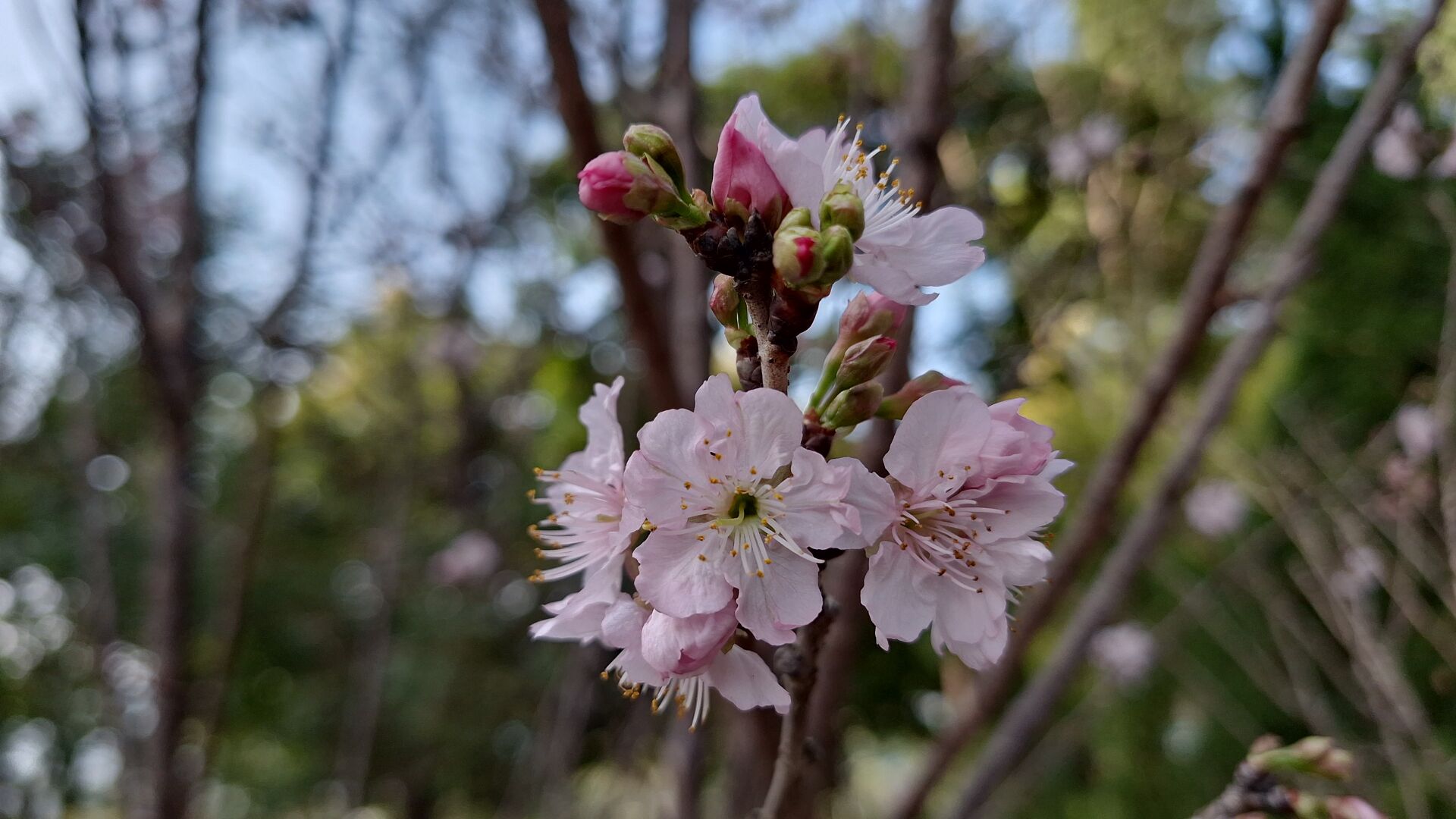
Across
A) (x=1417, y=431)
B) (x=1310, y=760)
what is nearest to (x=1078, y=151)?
(x=1417, y=431)

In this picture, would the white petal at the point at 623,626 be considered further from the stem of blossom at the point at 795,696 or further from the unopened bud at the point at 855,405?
the unopened bud at the point at 855,405

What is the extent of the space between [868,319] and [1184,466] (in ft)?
3.69

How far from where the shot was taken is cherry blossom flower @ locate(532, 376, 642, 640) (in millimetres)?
733

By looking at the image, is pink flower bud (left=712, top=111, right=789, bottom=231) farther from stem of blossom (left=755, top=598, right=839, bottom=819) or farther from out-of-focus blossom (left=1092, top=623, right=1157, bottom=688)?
out-of-focus blossom (left=1092, top=623, right=1157, bottom=688)

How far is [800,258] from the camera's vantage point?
2.10ft

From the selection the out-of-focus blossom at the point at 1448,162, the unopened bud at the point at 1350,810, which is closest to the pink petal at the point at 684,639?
the unopened bud at the point at 1350,810

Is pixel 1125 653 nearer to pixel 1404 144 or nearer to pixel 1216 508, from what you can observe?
pixel 1216 508

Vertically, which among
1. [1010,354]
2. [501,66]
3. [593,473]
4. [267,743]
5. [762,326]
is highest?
[501,66]

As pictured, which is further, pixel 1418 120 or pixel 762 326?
pixel 1418 120

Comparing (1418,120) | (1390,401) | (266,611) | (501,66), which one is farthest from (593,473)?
(266,611)

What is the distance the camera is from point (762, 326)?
0.71 metres

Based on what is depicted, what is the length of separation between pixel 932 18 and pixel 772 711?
4.12ft

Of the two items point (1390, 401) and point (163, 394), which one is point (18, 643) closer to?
point (163, 394)

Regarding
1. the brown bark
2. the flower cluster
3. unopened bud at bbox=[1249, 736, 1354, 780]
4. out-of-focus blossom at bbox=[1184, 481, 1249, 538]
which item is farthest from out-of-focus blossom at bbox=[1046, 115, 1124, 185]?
the flower cluster
